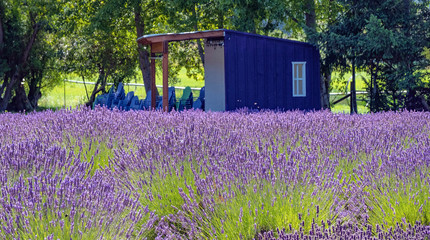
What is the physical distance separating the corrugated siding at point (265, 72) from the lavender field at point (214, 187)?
365 inches

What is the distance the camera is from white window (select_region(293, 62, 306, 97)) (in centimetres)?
1650

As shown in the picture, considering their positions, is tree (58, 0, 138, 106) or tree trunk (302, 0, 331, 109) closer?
tree trunk (302, 0, 331, 109)

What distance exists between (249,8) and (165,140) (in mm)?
15605

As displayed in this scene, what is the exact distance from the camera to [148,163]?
4.28m

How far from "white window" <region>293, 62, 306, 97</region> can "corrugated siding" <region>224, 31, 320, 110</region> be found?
0.14 meters

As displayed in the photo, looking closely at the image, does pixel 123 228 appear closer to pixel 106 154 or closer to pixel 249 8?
pixel 106 154

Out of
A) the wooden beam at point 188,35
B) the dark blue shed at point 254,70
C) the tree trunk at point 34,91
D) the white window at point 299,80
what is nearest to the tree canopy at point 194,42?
the tree trunk at point 34,91

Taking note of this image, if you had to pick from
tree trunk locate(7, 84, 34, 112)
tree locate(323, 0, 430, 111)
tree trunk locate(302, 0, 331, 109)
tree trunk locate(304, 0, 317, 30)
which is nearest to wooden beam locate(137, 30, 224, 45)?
tree locate(323, 0, 430, 111)

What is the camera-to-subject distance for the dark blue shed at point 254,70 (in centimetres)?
1470

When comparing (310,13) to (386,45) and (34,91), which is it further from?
(34,91)

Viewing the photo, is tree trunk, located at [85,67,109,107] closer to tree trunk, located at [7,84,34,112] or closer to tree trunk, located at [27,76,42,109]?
tree trunk, located at [27,76,42,109]

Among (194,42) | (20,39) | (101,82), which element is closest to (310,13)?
(194,42)

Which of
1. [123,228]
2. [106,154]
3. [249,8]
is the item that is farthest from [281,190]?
[249,8]

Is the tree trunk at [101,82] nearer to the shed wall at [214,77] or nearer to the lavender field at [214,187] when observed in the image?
the shed wall at [214,77]
